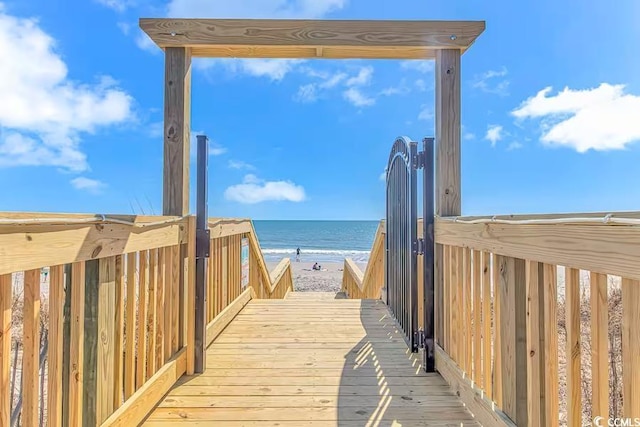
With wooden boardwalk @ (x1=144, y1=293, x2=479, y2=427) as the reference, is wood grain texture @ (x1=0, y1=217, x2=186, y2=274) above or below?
above

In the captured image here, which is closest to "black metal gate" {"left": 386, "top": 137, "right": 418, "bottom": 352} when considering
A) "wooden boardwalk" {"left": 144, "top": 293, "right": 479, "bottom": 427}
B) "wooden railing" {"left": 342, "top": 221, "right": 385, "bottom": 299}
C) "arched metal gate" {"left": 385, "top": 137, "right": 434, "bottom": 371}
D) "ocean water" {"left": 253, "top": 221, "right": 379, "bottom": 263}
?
"arched metal gate" {"left": 385, "top": 137, "right": 434, "bottom": 371}

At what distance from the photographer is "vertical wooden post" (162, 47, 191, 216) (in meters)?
2.22

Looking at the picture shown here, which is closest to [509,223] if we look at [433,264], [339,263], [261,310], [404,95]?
[433,264]

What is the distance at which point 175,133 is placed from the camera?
224 cm

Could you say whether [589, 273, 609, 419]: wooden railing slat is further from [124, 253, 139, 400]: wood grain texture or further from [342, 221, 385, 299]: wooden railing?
[342, 221, 385, 299]: wooden railing

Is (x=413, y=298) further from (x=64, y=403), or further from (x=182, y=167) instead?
(x=64, y=403)

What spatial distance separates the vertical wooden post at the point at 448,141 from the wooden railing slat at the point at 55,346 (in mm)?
1989

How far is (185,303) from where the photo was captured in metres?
2.20

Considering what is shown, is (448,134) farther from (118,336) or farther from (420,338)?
(118,336)

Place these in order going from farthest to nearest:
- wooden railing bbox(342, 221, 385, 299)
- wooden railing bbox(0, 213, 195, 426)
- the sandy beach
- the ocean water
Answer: the ocean water, the sandy beach, wooden railing bbox(342, 221, 385, 299), wooden railing bbox(0, 213, 195, 426)

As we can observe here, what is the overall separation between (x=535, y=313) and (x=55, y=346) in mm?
1587

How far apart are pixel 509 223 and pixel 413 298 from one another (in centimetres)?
137

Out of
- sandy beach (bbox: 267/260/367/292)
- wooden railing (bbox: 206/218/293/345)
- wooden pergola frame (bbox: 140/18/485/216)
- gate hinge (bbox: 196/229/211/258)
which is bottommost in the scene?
sandy beach (bbox: 267/260/367/292)

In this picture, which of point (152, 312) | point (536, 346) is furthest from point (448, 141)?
point (152, 312)
